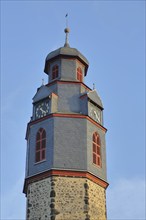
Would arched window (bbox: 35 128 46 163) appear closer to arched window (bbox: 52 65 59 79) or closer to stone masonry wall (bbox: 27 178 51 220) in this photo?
stone masonry wall (bbox: 27 178 51 220)

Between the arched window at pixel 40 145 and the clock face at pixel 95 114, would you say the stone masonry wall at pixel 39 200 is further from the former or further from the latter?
the clock face at pixel 95 114

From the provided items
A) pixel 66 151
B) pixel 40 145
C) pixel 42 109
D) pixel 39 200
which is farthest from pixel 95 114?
pixel 39 200

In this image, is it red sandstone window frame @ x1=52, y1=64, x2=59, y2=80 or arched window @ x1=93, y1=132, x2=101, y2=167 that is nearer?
arched window @ x1=93, y1=132, x2=101, y2=167

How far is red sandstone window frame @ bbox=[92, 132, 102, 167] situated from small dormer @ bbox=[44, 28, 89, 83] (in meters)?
4.42

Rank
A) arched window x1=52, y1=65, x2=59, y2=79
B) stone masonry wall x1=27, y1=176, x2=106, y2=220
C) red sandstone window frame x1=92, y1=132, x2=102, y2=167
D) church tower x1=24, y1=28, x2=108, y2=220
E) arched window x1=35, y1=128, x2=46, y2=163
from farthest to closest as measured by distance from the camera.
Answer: arched window x1=52, y1=65, x2=59, y2=79 < red sandstone window frame x1=92, y1=132, x2=102, y2=167 < arched window x1=35, y1=128, x2=46, y2=163 < church tower x1=24, y1=28, x2=108, y2=220 < stone masonry wall x1=27, y1=176, x2=106, y2=220

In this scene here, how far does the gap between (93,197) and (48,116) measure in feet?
18.1

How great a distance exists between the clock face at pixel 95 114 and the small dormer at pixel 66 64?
8.72 feet

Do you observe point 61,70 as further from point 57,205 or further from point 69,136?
point 57,205

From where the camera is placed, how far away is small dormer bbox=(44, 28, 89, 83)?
32906 millimetres

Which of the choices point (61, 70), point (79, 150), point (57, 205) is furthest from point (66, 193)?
point (61, 70)

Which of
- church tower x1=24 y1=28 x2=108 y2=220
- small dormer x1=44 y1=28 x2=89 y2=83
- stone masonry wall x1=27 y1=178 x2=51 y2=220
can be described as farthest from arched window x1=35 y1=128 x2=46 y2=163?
small dormer x1=44 y1=28 x2=89 y2=83

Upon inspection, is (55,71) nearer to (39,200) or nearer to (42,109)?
(42,109)

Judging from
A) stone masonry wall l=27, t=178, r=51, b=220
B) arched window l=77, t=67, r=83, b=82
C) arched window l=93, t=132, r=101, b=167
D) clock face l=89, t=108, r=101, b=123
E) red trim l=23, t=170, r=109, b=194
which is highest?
arched window l=77, t=67, r=83, b=82

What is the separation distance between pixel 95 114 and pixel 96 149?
7.70ft
